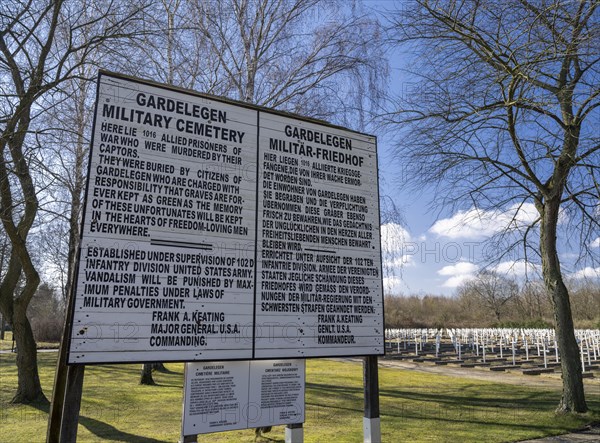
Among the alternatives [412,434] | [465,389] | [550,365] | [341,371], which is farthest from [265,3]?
[550,365]

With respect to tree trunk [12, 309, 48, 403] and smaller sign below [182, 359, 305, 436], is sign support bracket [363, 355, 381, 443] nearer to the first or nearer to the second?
smaller sign below [182, 359, 305, 436]

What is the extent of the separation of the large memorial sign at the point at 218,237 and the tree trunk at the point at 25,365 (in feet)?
27.5

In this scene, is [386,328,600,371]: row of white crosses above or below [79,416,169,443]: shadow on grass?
above

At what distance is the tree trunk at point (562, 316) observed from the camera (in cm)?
913

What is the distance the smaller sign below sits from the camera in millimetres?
4180

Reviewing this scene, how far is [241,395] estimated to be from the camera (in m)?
4.40

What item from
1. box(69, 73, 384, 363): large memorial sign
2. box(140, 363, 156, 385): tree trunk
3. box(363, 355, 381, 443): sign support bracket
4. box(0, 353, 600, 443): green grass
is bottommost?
box(0, 353, 600, 443): green grass

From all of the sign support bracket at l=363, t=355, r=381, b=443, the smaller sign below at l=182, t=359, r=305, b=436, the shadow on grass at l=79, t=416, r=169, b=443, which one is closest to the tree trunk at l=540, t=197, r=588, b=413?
the sign support bracket at l=363, t=355, r=381, b=443

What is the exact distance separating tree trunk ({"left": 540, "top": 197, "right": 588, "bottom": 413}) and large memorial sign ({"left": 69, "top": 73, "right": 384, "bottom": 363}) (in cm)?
623

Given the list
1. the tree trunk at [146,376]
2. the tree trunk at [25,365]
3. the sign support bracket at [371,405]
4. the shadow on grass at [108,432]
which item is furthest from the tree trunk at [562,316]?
the tree trunk at [25,365]

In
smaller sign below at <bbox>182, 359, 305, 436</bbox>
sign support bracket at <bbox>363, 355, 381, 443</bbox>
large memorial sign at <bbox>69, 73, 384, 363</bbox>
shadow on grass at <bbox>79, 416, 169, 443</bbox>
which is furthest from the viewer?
shadow on grass at <bbox>79, 416, 169, 443</bbox>

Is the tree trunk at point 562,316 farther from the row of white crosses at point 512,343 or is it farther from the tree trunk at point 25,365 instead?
the row of white crosses at point 512,343

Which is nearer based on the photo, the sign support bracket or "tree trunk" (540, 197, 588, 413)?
the sign support bracket

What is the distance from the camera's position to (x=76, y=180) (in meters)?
10.7
